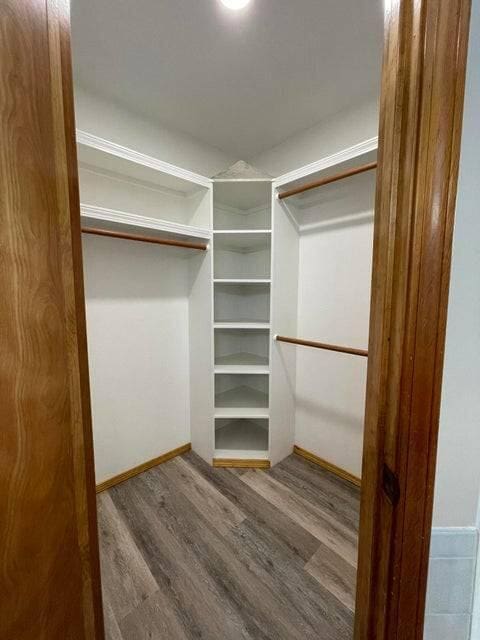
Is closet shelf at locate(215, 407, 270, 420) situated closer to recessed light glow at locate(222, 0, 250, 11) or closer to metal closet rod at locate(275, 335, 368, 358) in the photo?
metal closet rod at locate(275, 335, 368, 358)

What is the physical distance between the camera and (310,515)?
5.00ft

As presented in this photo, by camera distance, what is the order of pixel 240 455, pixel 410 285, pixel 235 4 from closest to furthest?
pixel 410 285, pixel 235 4, pixel 240 455

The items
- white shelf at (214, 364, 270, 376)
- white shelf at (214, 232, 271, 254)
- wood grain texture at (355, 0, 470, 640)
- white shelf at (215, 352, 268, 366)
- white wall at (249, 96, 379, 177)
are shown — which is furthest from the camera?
white shelf at (215, 352, 268, 366)

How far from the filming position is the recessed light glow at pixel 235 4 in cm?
103

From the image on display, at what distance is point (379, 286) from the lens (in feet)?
1.86

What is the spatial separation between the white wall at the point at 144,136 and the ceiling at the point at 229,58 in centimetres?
6

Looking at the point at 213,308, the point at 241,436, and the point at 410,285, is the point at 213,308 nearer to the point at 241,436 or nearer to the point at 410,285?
the point at 241,436

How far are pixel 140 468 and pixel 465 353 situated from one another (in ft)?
6.88

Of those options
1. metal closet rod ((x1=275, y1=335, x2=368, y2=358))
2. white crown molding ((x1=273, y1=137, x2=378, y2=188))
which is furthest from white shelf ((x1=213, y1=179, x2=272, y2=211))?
metal closet rod ((x1=275, y1=335, x2=368, y2=358))

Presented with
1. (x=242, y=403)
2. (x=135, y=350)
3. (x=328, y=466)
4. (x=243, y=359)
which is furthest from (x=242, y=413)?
(x=135, y=350)

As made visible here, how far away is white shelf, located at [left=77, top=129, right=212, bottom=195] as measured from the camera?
133cm

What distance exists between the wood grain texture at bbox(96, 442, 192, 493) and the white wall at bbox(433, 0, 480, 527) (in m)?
1.89

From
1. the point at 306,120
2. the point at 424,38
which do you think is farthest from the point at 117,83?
the point at 424,38

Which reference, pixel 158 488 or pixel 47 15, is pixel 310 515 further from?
pixel 47 15
